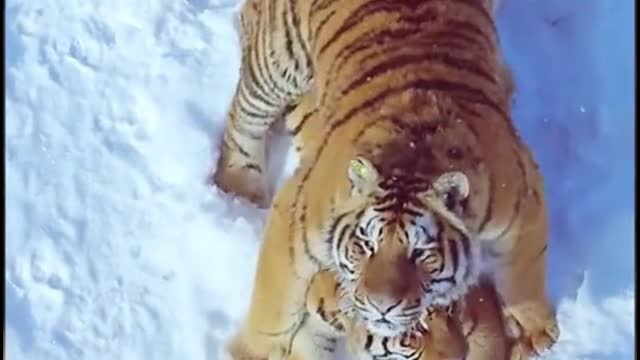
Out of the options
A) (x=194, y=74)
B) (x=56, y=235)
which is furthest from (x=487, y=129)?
(x=56, y=235)

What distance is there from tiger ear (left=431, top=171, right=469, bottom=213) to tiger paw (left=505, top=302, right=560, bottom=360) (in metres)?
0.15

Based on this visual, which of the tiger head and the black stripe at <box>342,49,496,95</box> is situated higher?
the black stripe at <box>342,49,496,95</box>

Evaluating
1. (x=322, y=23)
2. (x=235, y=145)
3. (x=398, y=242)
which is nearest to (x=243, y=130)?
(x=235, y=145)

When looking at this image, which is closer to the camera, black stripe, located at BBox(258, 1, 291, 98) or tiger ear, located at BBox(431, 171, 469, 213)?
tiger ear, located at BBox(431, 171, 469, 213)

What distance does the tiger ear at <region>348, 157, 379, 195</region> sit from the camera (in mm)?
1238

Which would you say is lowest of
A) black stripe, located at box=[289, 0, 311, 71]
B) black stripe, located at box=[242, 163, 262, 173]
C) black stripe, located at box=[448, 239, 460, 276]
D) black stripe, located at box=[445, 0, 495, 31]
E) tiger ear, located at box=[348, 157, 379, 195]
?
black stripe, located at box=[242, 163, 262, 173]

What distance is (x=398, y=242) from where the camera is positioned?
1229 millimetres

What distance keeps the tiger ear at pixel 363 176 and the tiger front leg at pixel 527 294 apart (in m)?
0.15

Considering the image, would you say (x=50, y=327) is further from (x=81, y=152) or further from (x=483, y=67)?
(x=483, y=67)

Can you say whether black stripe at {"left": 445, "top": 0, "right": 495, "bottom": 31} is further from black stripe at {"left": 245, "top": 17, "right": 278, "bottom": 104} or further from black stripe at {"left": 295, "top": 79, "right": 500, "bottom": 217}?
black stripe at {"left": 245, "top": 17, "right": 278, "bottom": 104}

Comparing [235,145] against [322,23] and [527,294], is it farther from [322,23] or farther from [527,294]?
[527,294]

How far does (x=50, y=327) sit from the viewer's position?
4.50 feet

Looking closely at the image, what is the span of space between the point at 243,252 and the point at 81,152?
0.58 feet

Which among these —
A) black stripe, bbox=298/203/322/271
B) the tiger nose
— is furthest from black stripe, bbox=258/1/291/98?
the tiger nose
